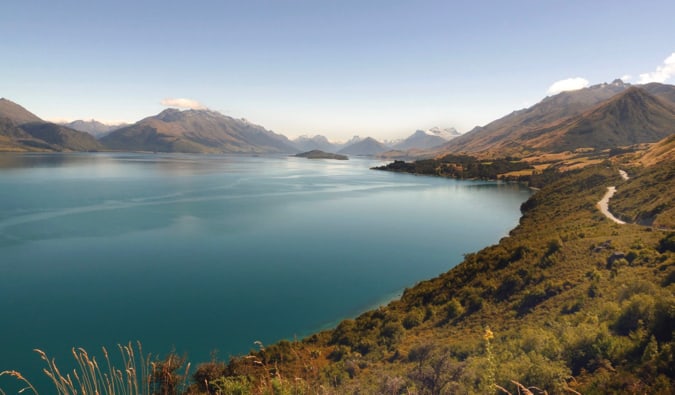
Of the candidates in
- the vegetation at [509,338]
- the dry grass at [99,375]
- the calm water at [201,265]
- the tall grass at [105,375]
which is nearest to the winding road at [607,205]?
the vegetation at [509,338]

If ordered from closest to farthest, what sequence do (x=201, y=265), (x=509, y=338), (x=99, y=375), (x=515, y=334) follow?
(x=99, y=375)
(x=509, y=338)
(x=515, y=334)
(x=201, y=265)

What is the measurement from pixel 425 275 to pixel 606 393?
3487cm

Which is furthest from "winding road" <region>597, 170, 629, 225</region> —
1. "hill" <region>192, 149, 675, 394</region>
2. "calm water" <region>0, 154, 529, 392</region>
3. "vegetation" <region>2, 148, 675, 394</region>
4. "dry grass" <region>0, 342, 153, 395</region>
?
"dry grass" <region>0, 342, 153, 395</region>

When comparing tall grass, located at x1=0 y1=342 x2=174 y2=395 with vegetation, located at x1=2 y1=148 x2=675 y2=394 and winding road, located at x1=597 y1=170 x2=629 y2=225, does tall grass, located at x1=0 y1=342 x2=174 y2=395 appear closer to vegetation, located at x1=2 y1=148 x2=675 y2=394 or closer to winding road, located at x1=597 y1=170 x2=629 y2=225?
vegetation, located at x1=2 y1=148 x2=675 y2=394

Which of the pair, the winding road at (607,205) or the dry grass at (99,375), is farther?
the winding road at (607,205)

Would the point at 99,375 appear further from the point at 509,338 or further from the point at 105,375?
the point at 509,338

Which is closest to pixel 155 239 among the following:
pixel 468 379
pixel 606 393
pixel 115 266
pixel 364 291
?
pixel 115 266

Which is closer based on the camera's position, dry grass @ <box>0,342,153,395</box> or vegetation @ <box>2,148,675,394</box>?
dry grass @ <box>0,342,153,395</box>

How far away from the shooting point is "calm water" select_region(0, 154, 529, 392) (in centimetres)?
3028

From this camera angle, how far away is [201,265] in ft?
154

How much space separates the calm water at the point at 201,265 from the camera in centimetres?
3028

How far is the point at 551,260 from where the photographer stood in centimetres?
2983

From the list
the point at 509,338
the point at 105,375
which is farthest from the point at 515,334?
the point at 105,375

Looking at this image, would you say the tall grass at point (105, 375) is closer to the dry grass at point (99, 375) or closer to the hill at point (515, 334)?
the dry grass at point (99, 375)
